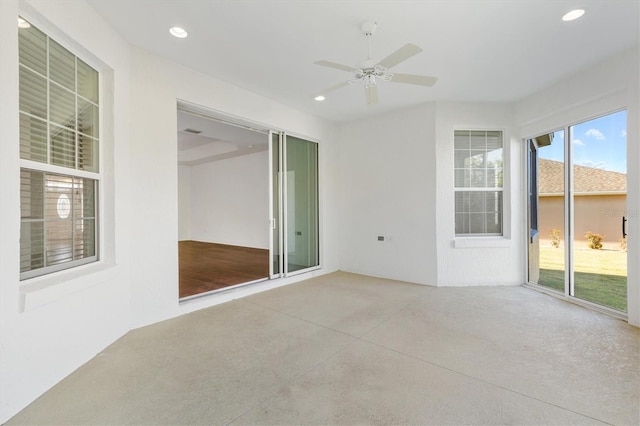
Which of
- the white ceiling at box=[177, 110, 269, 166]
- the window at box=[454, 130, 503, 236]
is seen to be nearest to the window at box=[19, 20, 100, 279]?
the white ceiling at box=[177, 110, 269, 166]

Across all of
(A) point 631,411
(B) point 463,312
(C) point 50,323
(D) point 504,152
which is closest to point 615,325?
(B) point 463,312

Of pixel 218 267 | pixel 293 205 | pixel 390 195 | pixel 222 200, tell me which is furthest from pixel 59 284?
pixel 222 200

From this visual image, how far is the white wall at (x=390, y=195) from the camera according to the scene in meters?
4.59

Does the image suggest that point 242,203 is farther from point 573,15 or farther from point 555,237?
point 573,15

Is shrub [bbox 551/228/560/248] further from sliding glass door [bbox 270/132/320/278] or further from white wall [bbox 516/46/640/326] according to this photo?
sliding glass door [bbox 270/132/320/278]

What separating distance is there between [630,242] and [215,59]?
Result: 4953 mm

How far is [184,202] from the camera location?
10023mm

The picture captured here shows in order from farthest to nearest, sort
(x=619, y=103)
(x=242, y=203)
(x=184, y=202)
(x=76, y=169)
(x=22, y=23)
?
(x=184, y=202)
(x=242, y=203)
(x=619, y=103)
(x=76, y=169)
(x=22, y=23)

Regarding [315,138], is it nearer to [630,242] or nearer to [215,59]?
[215,59]

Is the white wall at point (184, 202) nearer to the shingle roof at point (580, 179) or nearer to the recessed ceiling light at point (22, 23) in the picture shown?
the recessed ceiling light at point (22, 23)

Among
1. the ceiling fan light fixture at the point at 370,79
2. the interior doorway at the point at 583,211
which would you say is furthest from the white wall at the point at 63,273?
the interior doorway at the point at 583,211

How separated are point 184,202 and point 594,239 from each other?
10.5 m

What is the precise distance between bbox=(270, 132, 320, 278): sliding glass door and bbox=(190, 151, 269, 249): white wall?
100.0 inches

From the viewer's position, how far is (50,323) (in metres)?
1.98
